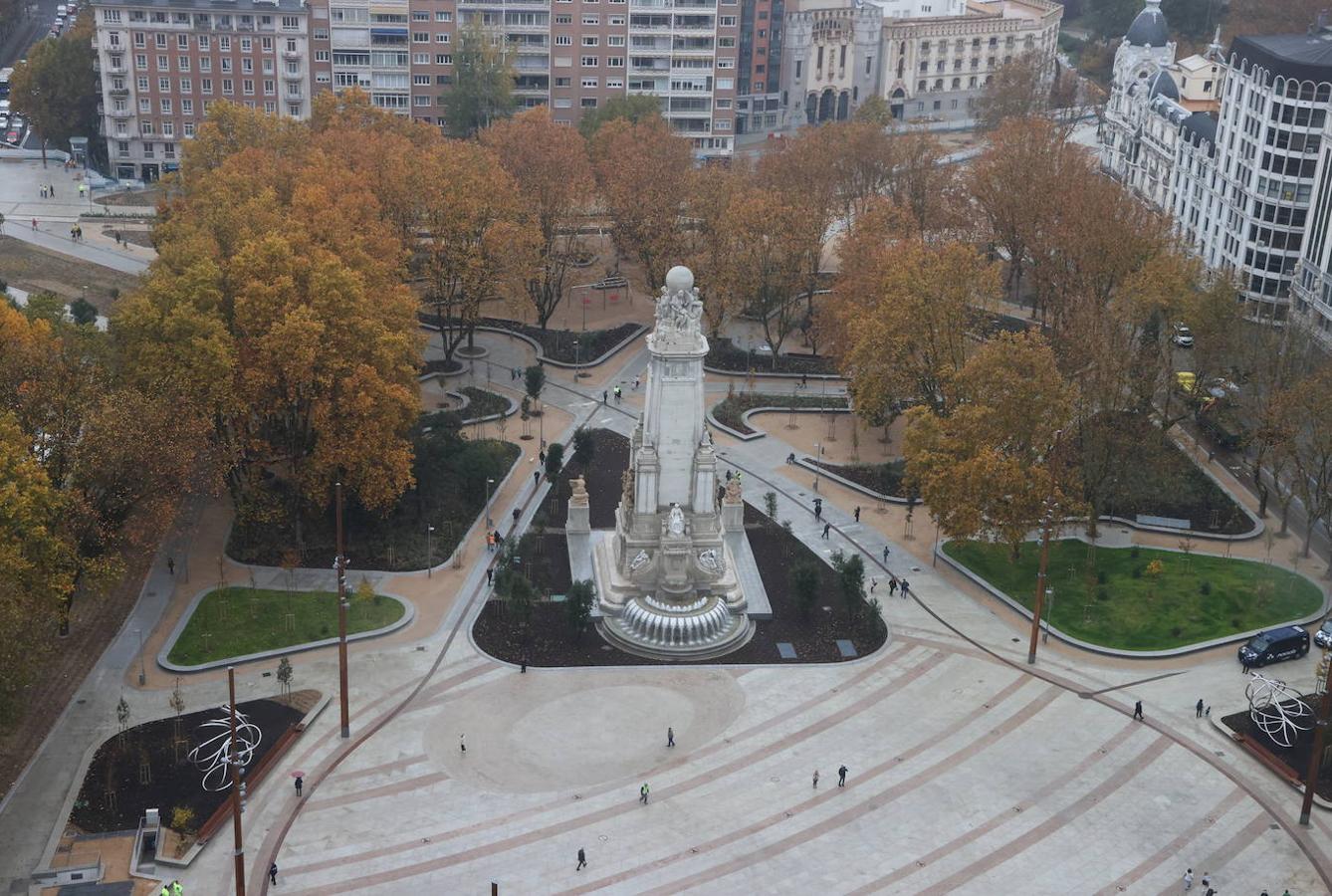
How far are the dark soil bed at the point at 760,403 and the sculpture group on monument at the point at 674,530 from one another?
26934mm

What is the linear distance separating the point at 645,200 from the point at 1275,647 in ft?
220

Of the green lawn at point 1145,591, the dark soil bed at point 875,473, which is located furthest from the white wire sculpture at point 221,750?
the dark soil bed at point 875,473

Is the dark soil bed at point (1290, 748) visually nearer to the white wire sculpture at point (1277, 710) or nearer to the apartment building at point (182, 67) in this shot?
the white wire sculpture at point (1277, 710)

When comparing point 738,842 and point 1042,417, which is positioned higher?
point 1042,417

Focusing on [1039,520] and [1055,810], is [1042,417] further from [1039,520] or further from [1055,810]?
[1055,810]

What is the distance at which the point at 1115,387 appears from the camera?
329ft

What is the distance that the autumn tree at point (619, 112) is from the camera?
6737 inches

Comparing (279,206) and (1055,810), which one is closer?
(1055,810)

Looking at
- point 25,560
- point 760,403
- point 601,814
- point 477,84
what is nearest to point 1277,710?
point 601,814

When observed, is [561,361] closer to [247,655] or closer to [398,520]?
[398,520]

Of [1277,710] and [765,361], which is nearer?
[1277,710]

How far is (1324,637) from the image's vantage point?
8612 centimetres

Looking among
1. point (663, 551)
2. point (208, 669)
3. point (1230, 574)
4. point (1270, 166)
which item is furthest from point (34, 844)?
point (1270, 166)

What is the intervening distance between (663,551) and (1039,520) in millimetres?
22027
